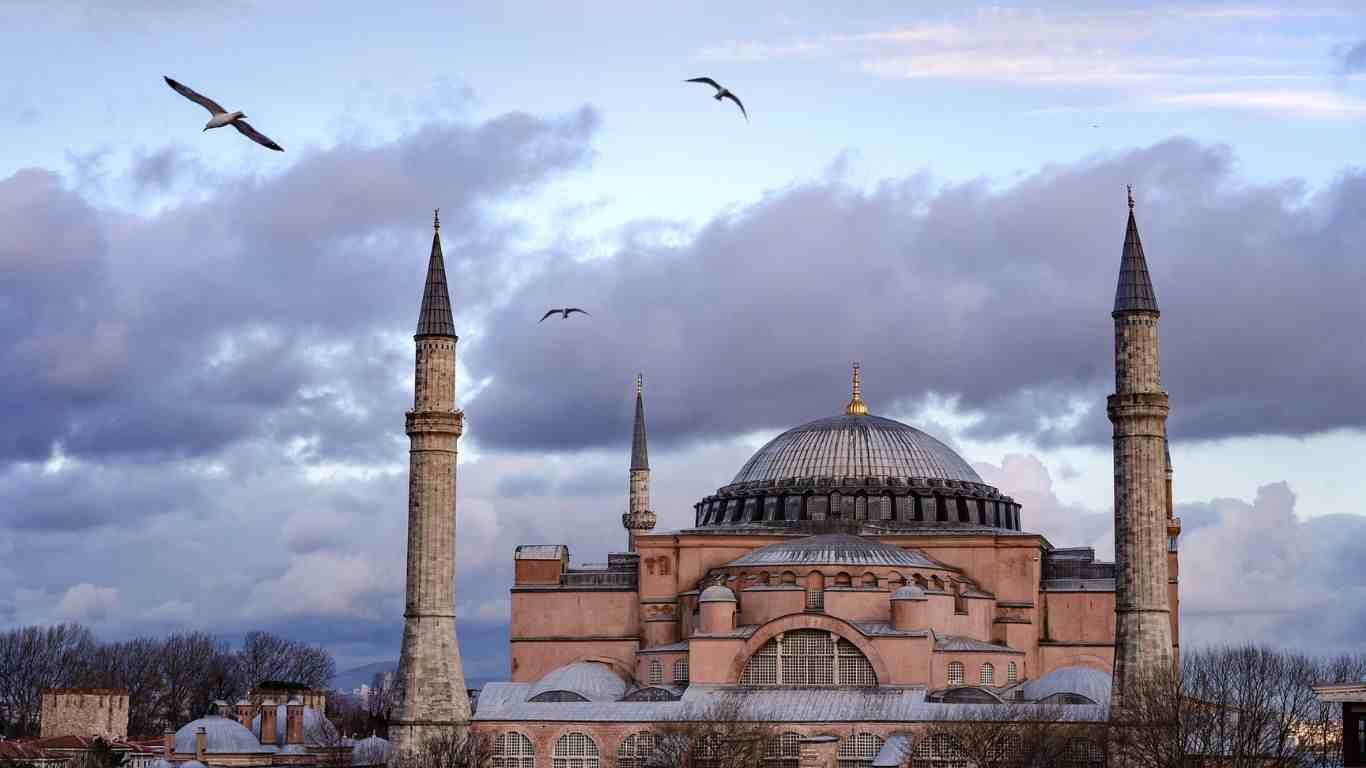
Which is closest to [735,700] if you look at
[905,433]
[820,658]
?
[820,658]

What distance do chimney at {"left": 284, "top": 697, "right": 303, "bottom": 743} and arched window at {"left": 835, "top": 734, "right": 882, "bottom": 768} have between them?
1892 centimetres

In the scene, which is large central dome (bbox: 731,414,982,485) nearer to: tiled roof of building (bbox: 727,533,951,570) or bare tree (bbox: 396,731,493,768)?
tiled roof of building (bbox: 727,533,951,570)

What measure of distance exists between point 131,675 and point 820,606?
50195 mm

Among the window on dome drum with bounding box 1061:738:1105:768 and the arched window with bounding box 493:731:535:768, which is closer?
the window on dome drum with bounding box 1061:738:1105:768

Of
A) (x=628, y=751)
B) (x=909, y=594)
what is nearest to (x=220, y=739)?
(x=628, y=751)

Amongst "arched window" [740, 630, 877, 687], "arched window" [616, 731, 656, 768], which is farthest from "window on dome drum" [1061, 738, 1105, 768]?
"arched window" [616, 731, 656, 768]

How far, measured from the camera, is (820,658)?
169 feet

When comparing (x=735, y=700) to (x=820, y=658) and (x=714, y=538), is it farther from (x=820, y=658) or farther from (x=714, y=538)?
(x=714, y=538)

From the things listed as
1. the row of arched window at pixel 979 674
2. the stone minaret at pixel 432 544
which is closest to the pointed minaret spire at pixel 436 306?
the stone minaret at pixel 432 544

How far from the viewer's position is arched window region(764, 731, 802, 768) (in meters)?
48.6

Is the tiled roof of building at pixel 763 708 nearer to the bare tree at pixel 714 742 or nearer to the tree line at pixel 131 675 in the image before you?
the bare tree at pixel 714 742

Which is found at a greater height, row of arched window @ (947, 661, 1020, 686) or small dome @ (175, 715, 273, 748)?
row of arched window @ (947, 661, 1020, 686)

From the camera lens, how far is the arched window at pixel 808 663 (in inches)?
2024

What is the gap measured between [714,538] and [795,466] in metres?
5.02
